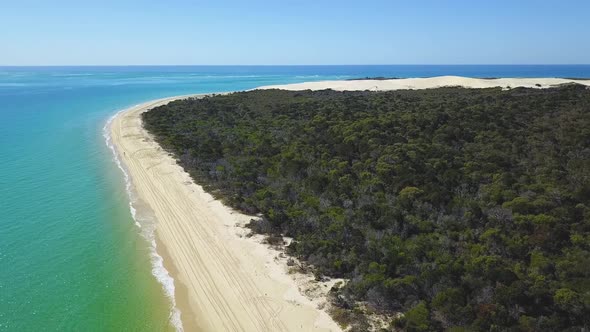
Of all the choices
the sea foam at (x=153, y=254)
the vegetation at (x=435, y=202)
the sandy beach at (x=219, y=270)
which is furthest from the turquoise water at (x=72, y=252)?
the vegetation at (x=435, y=202)

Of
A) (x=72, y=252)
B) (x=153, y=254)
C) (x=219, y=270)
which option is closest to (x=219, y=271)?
(x=219, y=270)

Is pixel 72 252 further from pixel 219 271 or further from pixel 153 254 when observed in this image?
pixel 219 271

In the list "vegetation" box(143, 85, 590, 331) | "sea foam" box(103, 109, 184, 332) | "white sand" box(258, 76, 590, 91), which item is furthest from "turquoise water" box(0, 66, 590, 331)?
"white sand" box(258, 76, 590, 91)

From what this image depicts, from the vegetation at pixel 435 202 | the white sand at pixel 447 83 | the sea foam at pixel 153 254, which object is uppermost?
the white sand at pixel 447 83

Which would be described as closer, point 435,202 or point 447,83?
point 435,202

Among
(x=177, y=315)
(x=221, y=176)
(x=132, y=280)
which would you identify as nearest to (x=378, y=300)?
(x=177, y=315)

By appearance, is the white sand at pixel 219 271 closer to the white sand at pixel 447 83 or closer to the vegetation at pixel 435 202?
the vegetation at pixel 435 202
